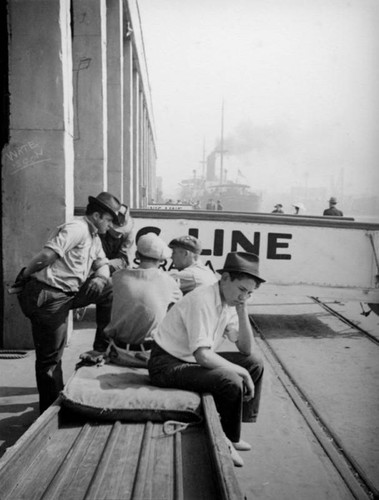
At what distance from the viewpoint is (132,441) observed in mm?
2814

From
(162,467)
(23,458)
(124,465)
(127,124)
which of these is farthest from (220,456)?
(127,124)

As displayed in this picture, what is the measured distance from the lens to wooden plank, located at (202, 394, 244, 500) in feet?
6.81

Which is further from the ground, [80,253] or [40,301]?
[80,253]

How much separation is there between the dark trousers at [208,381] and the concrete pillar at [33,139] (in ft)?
10.5

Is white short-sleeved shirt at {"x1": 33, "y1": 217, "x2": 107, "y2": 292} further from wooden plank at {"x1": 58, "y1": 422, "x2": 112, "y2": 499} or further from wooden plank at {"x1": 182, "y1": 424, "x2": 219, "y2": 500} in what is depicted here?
wooden plank at {"x1": 182, "y1": 424, "x2": 219, "y2": 500}

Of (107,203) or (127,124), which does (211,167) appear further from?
(107,203)

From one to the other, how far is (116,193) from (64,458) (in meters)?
9.69

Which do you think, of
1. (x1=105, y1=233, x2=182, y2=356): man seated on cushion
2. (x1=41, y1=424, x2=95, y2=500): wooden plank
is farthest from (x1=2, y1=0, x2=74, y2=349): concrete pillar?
(x1=41, y1=424, x2=95, y2=500): wooden plank

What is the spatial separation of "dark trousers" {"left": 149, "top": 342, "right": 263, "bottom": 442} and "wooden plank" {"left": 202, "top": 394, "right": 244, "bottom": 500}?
101 mm

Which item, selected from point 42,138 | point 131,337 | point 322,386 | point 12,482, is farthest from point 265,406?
point 42,138

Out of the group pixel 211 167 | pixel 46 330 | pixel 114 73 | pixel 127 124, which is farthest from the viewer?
pixel 211 167

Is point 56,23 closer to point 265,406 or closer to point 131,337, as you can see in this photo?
point 131,337

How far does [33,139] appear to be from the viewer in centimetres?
607

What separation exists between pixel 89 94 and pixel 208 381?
6.78 meters
